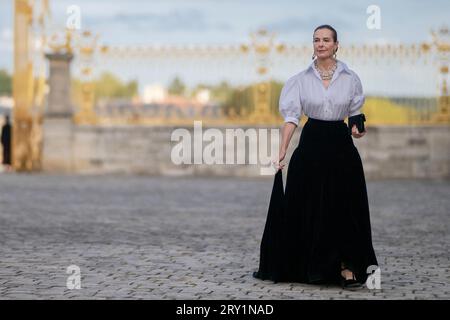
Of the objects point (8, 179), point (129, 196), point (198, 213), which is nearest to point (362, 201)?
point (198, 213)

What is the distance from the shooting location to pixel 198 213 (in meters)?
14.1

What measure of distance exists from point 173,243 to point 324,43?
3505 millimetres

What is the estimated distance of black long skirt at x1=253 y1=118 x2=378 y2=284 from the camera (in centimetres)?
740

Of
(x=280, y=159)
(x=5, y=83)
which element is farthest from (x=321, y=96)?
(x=5, y=83)

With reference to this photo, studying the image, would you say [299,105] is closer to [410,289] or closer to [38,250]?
[410,289]

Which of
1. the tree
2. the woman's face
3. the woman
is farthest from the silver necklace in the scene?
the tree

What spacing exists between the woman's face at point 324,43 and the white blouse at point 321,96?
0.48 ft

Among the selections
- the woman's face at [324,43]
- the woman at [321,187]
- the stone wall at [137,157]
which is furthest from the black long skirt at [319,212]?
the stone wall at [137,157]

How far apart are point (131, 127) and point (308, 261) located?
1690cm

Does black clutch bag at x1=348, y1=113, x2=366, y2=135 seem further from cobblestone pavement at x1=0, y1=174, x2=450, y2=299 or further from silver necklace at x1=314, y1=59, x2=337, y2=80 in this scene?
cobblestone pavement at x1=0, y1=174, x2=450, y2=299

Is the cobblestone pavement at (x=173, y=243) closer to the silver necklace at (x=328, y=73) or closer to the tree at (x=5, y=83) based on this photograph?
the silver necklace at (x=328, y=73)

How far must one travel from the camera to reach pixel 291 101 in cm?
761

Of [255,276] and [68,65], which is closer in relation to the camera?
[255,276]

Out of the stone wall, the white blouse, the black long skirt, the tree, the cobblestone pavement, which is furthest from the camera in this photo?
the tree
